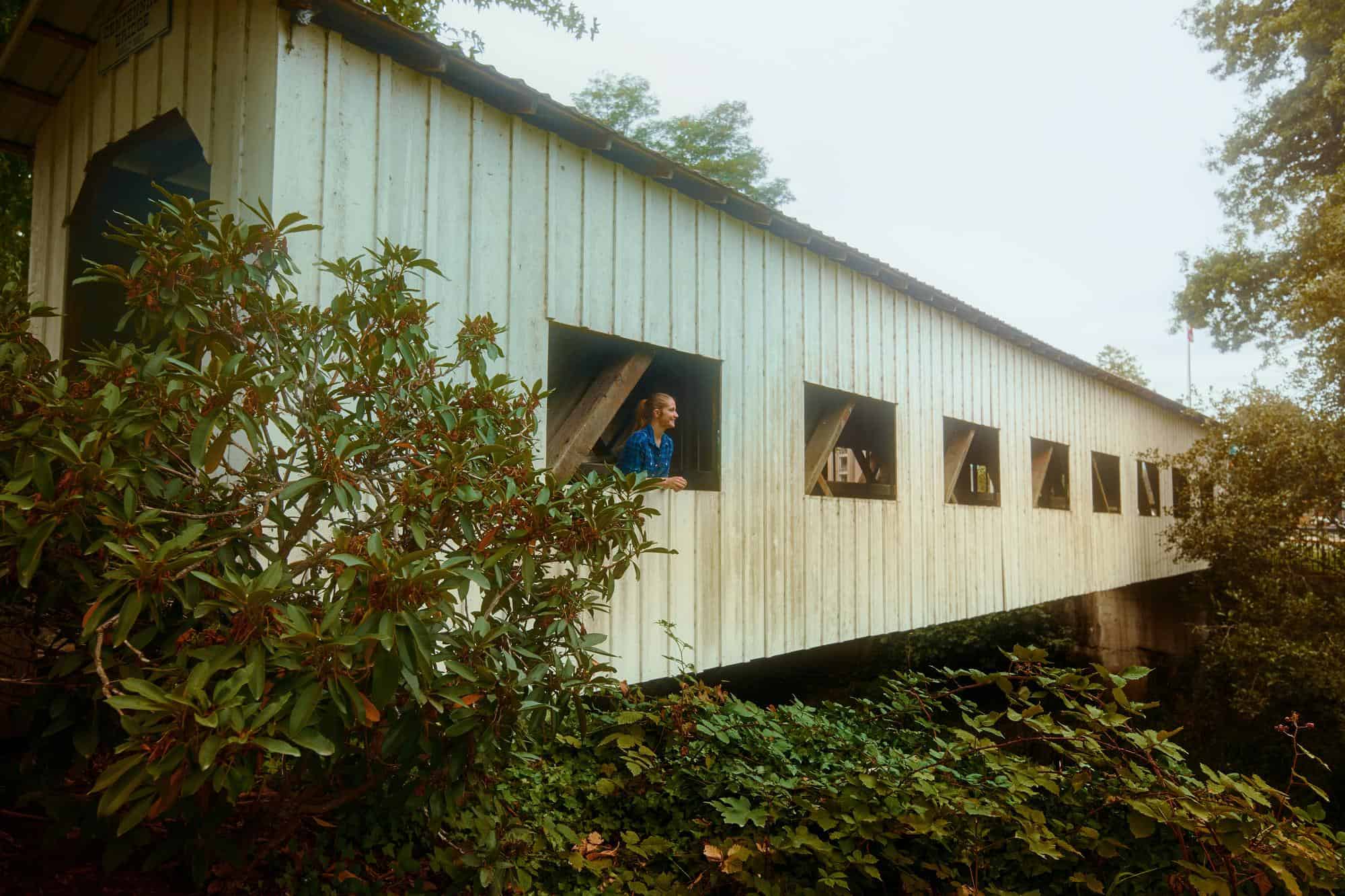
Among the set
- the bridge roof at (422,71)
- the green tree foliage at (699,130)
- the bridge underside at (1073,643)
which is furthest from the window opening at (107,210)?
the green tree foliage at (699,130)

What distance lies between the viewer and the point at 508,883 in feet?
9.78

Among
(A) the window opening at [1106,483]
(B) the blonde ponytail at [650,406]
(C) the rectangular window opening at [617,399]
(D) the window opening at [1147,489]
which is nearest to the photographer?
(C) the rectangular window opening at [617,399]

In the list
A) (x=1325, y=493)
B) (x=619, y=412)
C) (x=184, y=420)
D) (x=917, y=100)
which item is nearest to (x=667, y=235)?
(x=619, y=412)

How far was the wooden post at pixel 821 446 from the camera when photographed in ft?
20.7

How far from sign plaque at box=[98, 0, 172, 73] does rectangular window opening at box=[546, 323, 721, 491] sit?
8.30 feet

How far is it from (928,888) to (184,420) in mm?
3136

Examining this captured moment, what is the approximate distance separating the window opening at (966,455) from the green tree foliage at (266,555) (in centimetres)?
628

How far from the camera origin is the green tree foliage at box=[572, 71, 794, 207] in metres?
24.2

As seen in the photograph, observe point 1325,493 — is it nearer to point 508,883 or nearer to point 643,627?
point 643,627

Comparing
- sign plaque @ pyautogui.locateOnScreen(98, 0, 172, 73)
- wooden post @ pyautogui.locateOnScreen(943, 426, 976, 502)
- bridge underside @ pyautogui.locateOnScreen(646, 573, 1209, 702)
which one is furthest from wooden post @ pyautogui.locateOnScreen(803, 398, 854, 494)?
sign plaque @ pyautogui.locateOnScreen(98, 0, 172, 73)

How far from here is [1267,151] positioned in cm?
1647

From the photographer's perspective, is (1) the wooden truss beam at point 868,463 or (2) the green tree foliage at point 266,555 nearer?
(2) the green tree foliage at point 266,555

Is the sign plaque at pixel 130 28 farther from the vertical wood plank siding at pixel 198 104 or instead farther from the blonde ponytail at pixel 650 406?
the blonde ponytail at pixel 650 406

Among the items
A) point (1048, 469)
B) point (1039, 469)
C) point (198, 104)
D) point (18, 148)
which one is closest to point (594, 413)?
point (198, 104)
